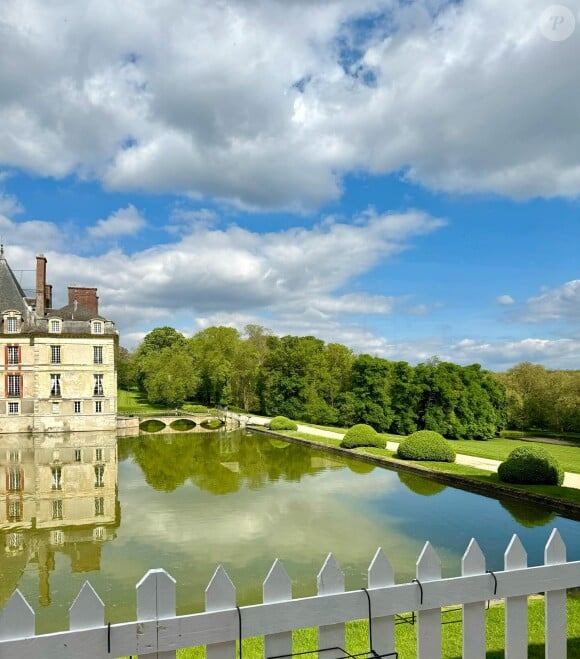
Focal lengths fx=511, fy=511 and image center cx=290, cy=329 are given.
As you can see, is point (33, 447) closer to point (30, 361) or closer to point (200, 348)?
point (30, 361)

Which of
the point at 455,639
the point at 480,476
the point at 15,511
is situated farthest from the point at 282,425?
the point at 455,639

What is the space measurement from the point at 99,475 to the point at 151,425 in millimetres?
23003

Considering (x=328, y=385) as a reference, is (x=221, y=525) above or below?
below

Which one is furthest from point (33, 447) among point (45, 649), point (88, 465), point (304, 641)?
point (45, 649)

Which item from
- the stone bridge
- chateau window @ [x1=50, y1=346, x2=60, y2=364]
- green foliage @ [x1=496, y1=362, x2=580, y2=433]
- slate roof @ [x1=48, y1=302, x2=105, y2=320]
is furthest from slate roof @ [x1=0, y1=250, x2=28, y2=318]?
green foliage @ [x1=496, y1=362, x2=580, y2=433]

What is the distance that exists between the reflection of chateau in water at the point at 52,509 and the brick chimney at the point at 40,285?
41.3ft

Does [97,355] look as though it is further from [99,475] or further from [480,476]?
[480,476]

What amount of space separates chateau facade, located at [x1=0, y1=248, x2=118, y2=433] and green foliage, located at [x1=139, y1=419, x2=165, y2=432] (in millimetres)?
4683

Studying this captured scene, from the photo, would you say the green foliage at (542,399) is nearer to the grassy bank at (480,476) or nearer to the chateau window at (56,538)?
the grassy bank at (480,476)

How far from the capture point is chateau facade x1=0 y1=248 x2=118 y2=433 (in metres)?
36.4

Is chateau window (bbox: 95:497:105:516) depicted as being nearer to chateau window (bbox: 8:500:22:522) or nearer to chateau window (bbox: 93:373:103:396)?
chateau window (bbox: 8:500:22:522)

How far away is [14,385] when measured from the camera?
3638 centimetres

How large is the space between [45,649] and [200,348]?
61.9 metres

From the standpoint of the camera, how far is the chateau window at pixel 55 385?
1457 inches
